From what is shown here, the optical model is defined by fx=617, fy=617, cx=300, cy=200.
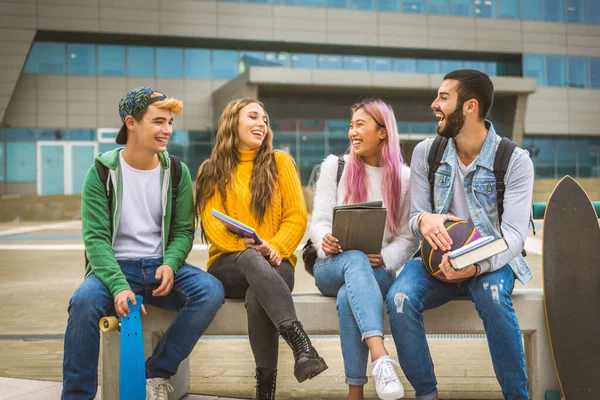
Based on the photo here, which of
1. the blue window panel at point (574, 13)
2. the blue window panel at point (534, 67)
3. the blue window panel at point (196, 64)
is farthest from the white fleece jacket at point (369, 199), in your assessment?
the blue window panel at point (574, 13)

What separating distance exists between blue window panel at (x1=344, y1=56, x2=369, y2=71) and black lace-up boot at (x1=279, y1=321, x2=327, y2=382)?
101ft

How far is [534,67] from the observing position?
113 feet

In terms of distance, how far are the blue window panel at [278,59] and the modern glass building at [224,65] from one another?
0.24ft

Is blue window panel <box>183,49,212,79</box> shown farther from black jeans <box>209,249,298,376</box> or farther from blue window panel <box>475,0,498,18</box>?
black jeans <box>209,249,298,376</box>

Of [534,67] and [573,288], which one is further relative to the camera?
[534,67]

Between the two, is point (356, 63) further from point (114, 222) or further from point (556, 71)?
point (114, 222)

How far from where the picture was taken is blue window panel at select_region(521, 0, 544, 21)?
34.3 metres

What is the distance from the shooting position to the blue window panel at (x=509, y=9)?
33969 mm

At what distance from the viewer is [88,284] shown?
3107 mm

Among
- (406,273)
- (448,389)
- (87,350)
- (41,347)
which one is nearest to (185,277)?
(87,350)

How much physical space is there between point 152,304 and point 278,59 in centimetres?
2947

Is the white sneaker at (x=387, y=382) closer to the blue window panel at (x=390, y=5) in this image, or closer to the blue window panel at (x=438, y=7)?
the blue window panel at (x=390, y=5)

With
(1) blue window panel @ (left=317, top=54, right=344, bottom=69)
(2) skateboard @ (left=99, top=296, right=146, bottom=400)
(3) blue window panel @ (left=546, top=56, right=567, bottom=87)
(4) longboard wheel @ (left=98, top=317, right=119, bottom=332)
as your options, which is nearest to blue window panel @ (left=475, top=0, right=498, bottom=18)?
(3) blue window panel @ (left=546, top=56, right=567, bottom=87)

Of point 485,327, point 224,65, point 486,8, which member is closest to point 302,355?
point 485,327
